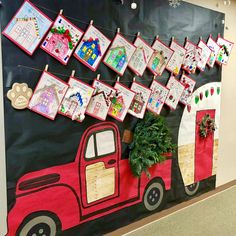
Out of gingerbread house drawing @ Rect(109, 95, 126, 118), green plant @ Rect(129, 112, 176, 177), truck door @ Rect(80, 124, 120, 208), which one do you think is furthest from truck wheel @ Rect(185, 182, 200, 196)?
gingerbread house drawing @ Rect(109, 95, 126, 118)

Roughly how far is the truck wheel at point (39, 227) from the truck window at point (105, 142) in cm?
57

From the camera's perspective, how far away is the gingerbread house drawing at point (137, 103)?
2.23 metres

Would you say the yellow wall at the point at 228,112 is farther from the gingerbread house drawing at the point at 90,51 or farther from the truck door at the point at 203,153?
the gingerbread house drawing at the point at 90,51

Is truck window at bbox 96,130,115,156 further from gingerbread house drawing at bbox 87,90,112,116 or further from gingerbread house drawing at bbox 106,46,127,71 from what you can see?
gingerbread house drawing at bbox 106,46,127,71

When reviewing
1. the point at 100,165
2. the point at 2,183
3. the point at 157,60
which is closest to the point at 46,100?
the point at 2,183

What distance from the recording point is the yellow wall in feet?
9.84

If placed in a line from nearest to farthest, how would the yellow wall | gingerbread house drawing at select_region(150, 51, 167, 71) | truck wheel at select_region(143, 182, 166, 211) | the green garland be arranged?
gingerbread house drawing at select_region(150, 51, 167, 71) < truck wheel at select_region(143, 182, 166, 211) < the green garland < the yellow wall

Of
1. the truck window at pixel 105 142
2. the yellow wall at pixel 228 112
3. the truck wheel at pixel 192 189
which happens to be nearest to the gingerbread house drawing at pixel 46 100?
the truck window at pixel 105 142

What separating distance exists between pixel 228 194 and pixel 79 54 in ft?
7.81

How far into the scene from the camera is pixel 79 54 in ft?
6.16

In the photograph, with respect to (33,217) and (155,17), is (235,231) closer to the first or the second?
(33,217)

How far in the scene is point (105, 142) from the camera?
2.12 metres

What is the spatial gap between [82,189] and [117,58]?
1.00 m

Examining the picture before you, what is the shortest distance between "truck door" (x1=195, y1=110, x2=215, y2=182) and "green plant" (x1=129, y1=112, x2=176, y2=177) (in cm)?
66
